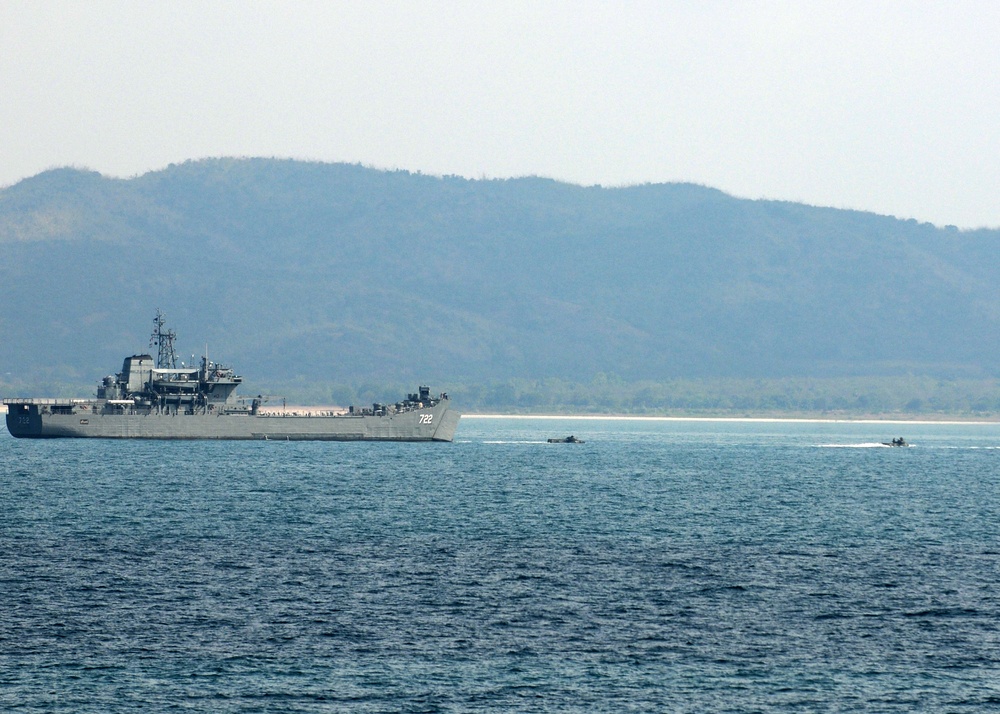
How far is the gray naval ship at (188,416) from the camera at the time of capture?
163 metres

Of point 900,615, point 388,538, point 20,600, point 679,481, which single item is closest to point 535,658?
point 900,615

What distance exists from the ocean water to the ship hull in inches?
2423

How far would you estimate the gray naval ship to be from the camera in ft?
536

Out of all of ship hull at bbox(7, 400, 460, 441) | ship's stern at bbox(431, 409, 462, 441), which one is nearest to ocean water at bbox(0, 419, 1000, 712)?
ship hull at bbox(7, 400, 460, 441)

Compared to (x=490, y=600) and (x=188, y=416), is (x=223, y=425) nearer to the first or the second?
(x=188, y=416)

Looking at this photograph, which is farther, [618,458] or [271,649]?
[618,458]

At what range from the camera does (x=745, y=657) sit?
140ft

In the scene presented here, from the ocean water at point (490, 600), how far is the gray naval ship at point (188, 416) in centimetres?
6171

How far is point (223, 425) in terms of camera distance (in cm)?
16500

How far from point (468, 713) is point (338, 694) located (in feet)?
13.2

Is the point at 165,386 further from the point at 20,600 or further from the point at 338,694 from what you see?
the point at 338,694

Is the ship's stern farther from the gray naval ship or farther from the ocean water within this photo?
the ocean water


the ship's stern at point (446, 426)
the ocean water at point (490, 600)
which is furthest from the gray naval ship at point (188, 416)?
the ocean water at point (490, 600)

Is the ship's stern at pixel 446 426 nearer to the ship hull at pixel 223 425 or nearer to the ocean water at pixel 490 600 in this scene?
the ship hull at pixel 223 425
